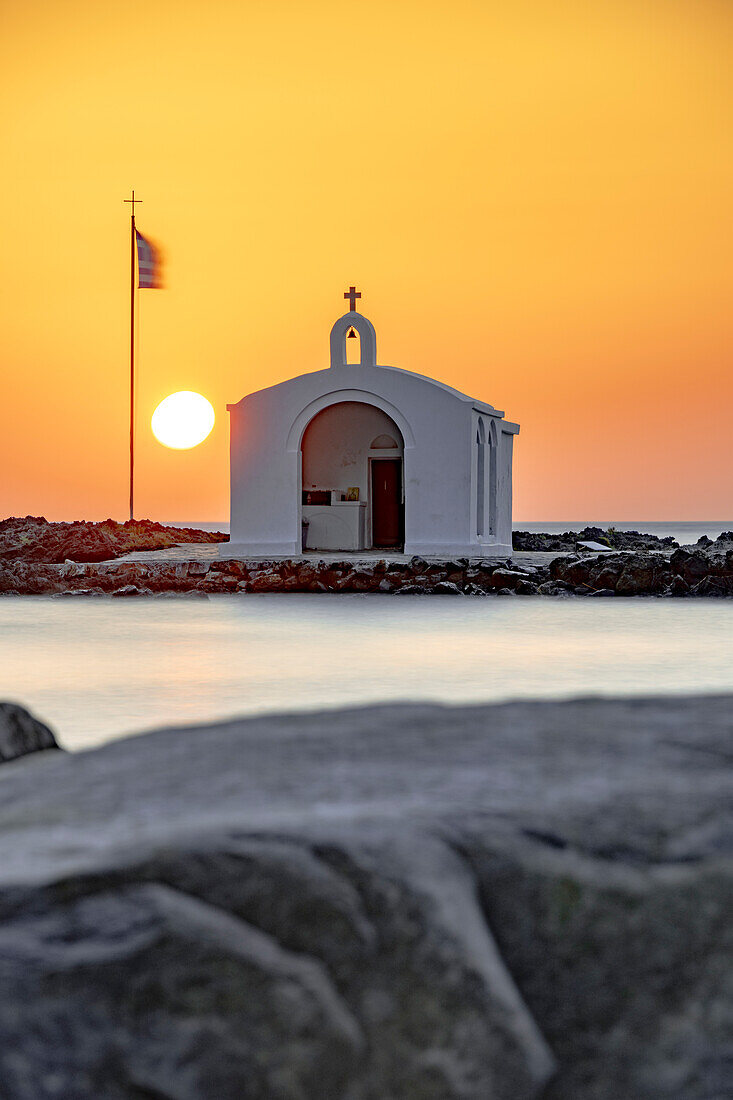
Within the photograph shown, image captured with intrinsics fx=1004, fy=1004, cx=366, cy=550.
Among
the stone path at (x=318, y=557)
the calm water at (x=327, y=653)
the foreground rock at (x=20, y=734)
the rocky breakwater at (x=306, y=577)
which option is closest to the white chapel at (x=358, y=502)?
the stone path at (x=318, y=557)

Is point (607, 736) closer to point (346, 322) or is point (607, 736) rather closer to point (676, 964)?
point (676, 964)

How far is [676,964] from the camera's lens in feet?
6.18

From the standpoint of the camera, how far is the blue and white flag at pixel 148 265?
26.4m

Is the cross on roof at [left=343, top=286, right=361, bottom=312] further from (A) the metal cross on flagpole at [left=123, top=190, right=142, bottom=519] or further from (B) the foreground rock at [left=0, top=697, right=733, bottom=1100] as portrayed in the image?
(B) the foreground rock at [left=0, top=697, right=733, bottom=1100]

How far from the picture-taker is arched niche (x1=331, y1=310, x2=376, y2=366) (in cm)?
1895

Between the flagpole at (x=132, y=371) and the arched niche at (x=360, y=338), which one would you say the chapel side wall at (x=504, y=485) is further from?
the flagpole at (x=132, y=371)

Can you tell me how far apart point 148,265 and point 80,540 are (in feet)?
29.4

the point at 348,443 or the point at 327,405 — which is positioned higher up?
the point at 327,405

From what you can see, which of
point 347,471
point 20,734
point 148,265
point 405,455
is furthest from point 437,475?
point 20,734

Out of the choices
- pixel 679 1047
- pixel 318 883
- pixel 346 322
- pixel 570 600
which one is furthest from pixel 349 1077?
pixel 346 322

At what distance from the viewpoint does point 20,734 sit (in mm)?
2691

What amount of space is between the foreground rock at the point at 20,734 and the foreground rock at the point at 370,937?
1.79ft

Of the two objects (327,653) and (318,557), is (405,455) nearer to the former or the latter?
(318,557)

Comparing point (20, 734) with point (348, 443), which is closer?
point (20, 734)
